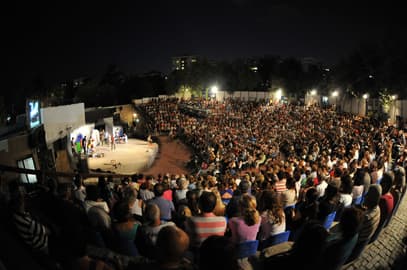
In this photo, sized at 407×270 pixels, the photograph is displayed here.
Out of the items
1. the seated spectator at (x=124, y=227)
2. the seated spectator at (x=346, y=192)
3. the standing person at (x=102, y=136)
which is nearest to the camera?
the seated spectator at (x=124, y=227)

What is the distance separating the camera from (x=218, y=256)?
1.94 metres

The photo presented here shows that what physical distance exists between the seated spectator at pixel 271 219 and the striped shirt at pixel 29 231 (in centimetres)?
272

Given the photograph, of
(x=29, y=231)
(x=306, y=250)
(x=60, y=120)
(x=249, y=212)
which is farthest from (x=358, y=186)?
(x=60, y=120)

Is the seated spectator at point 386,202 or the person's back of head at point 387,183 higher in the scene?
the person's back of head at point 387,183

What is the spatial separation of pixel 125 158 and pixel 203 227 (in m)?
18.5

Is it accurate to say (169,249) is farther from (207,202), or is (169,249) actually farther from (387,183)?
(387,183)

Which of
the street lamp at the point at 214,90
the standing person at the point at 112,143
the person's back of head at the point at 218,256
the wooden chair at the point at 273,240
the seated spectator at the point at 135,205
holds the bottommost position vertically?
→ the standing person at the point at 112,143

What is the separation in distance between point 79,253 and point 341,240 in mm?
2560

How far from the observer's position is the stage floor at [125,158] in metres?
18.7

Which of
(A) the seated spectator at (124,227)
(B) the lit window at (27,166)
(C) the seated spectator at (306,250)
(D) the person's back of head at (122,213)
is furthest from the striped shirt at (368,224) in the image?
(B) the lit window at (27,166)

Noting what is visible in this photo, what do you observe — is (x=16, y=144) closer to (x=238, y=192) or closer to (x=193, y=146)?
(x=238, y=192)

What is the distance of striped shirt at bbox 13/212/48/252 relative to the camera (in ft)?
10.7

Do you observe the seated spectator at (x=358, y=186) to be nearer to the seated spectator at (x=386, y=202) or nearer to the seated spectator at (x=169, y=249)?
the seated spectator at (x=386, y=202)

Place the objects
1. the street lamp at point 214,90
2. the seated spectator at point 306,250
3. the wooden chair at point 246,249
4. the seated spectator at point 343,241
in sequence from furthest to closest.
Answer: the street lamp at point 214,90 < the wooden chair at point 246,249 < the seated spectator at point 343,241 < the seated spectator at point 306,250
